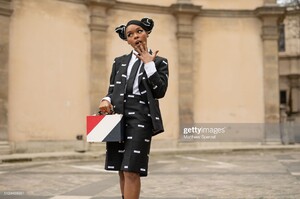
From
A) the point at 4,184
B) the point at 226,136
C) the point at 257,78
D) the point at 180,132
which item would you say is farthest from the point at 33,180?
the point at 257,78

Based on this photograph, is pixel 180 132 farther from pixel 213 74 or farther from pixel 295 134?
pixel 295 134

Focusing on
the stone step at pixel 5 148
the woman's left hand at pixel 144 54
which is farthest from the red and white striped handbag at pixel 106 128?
the stone step at pixel 5 148

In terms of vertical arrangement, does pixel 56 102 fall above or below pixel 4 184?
above

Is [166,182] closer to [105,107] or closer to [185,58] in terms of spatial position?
[105,107]

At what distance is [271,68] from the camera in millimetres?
17938

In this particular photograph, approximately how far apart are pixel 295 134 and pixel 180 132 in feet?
16.0

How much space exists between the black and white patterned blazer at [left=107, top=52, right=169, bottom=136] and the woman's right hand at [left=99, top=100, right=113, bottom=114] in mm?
41

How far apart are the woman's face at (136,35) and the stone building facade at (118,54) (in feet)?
34.6

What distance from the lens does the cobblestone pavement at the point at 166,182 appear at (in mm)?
6438

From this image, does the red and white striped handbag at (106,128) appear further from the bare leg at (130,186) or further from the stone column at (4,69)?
the stone column at (4,69)

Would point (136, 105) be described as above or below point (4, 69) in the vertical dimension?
below

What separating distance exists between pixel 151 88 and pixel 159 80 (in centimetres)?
9

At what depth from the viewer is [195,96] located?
1780cm
